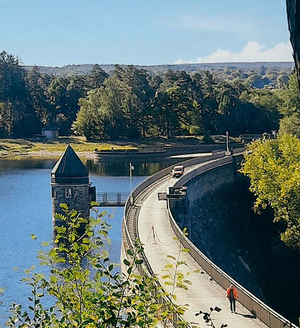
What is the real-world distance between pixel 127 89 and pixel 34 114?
2066cm

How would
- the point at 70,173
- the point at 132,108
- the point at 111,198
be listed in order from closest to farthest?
the point at 70,173, the point at 111,198, the point at 132,108

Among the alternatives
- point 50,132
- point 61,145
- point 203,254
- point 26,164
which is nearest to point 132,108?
point 61,145

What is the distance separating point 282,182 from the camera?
50938mm

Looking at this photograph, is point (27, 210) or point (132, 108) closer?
point (27, 210)

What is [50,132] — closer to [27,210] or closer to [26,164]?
[26,164]

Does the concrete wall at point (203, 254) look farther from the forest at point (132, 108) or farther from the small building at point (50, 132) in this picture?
the small building at point (50, 132)

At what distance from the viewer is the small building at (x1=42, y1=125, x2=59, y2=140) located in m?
135

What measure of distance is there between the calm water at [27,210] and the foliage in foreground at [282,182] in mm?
10455

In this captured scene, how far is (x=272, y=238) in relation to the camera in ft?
186

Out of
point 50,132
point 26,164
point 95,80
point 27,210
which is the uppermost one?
point 95,80

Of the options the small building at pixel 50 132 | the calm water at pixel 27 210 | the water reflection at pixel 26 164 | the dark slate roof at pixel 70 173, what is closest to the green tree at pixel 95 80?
the small building at pixel 50 132

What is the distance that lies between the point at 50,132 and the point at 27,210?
235 ft

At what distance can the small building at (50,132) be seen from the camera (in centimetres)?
13500

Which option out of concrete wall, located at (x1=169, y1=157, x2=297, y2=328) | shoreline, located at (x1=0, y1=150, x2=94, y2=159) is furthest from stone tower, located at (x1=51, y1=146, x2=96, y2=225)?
shoreline, located at (x1=0, y1=150, x2=94, y2=159)
